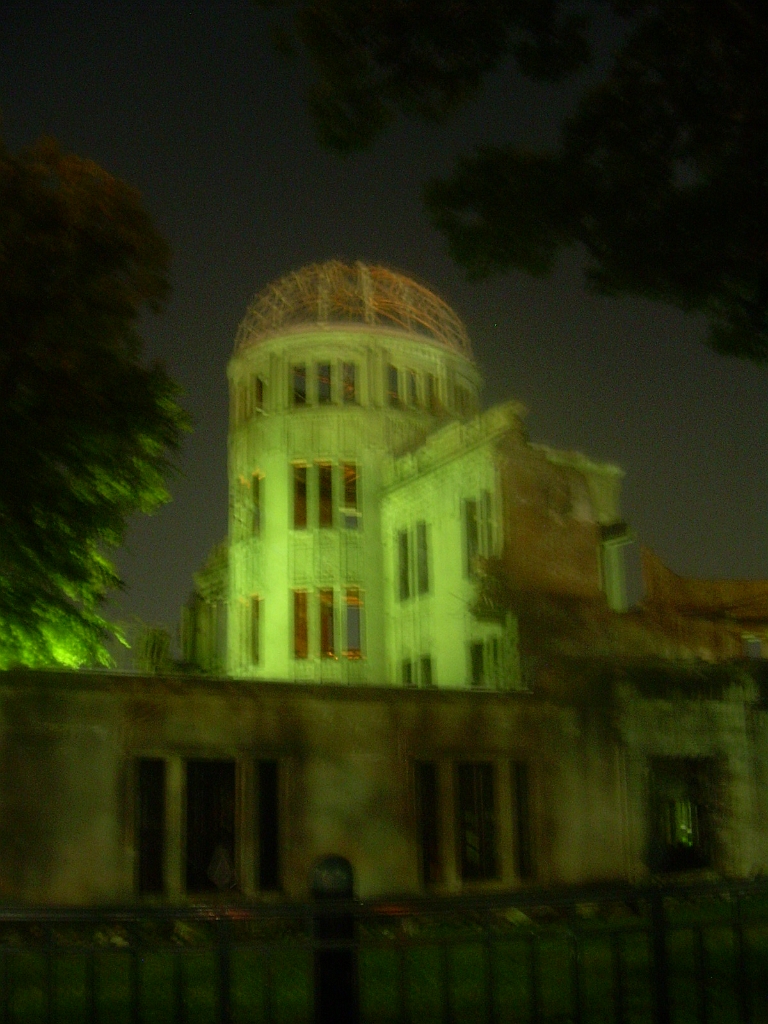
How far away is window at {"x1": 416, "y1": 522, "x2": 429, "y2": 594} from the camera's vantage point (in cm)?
2933

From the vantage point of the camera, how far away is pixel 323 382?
31.8 metres

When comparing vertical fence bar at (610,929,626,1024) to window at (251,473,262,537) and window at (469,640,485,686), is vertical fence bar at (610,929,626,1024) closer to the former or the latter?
window at (469,640,485,686)

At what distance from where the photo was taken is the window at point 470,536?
89.6 ft

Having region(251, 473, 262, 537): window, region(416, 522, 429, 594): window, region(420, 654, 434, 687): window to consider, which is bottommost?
region(420, 654, 434, 687): window

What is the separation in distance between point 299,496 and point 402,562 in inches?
142

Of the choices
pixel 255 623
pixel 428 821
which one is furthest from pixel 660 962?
pixel 255 623

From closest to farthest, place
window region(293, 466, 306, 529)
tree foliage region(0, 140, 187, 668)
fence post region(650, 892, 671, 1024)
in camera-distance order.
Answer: fence post region(650, 892, 671, 1024)
tree foliage region(0, 140, 187, 668)
window region(293, 466, 306, 529)

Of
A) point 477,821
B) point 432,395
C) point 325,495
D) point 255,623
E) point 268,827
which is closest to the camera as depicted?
point 268,827

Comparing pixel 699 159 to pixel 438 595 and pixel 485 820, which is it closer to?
pixel 485 820

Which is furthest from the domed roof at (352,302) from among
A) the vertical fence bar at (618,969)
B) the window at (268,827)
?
the vertical fence bar at (618,969)

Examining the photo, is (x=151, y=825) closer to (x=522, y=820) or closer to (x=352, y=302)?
(x=522, y=820)

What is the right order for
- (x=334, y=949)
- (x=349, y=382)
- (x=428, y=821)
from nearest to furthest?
(x=334, y=949), (x=428, y=821), (x=349, y=382)

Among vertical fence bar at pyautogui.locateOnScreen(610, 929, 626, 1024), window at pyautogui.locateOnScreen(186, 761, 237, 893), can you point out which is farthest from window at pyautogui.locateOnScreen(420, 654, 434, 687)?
vertical fence bar at pyautogui.locateOnScreen(610, 929, 626, 1024)

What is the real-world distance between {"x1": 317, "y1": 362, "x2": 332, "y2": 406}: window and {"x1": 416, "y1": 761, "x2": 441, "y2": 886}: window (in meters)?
14.4
